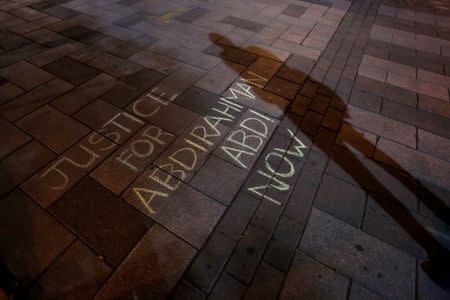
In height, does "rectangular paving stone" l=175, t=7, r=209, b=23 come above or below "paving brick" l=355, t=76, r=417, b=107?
above

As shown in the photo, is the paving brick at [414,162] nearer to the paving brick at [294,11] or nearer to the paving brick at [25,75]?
the paving brick at [294,11]

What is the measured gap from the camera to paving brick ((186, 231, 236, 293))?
94.2 inches

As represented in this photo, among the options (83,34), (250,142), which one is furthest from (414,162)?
(83,34)

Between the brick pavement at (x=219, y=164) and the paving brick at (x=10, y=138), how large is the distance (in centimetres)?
2

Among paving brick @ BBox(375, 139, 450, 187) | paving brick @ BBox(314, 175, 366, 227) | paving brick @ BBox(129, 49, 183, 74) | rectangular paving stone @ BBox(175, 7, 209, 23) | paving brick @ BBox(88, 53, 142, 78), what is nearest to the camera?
paving brick @ BBox(314, 175, 366, 227)

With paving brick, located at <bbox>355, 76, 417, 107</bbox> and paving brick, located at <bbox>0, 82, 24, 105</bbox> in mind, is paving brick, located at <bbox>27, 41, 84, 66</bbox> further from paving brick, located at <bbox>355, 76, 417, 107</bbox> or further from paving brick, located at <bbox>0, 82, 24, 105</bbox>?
paving brick, located at <bbox>355, 76, 417, 107</bbox>

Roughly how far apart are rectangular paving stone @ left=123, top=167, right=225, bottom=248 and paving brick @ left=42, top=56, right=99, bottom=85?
255cm

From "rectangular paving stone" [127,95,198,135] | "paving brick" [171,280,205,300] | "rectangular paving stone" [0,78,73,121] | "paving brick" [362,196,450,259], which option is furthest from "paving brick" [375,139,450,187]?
"rectangular paving stone" [0,78,73,121]

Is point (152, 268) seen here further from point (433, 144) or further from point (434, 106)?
point (434, 106)

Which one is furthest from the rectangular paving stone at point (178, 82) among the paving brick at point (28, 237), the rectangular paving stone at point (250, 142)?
the paving brick at point (28, 237)

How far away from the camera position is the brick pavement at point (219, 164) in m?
2.47

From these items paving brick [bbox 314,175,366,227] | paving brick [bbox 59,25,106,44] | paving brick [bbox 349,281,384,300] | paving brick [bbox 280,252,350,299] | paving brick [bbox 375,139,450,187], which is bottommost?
paving brick [bbox 280,252,350,299]

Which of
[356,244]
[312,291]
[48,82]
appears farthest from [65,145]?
[356,244]

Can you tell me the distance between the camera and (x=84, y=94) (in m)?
4.25
